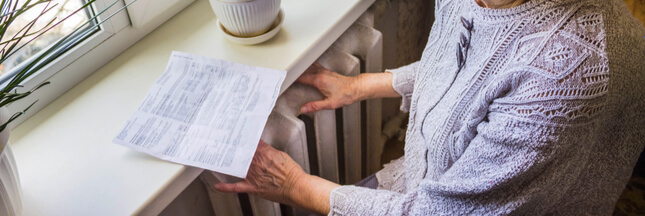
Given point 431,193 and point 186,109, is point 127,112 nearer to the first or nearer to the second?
point 186,109

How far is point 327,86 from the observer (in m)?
1.09

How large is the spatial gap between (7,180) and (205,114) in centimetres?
30

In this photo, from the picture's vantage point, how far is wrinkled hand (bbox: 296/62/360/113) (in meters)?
1.08

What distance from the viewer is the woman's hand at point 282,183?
3.04ft

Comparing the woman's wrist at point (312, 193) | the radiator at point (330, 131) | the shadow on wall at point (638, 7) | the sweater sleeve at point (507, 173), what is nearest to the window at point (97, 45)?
the radiator at point (330, 131)

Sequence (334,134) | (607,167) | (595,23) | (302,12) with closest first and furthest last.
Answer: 1. (595,23)
2. (607,167)
3. (302,12)
4. (334,134)

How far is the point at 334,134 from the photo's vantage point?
1.17 m

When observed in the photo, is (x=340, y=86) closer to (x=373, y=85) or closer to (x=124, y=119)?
(x=373, y=85)

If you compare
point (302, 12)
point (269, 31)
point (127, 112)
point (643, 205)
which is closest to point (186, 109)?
point (127, 112)

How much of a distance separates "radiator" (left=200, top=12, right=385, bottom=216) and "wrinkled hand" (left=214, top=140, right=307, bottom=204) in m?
0.04

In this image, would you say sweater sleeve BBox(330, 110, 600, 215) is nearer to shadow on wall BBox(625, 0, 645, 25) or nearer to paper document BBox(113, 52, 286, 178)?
paper document BBox(113, 52, 286, 178)

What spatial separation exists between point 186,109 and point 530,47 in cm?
53

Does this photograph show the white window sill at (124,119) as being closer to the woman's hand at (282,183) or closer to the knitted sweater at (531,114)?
the woman's hand at (282,183)

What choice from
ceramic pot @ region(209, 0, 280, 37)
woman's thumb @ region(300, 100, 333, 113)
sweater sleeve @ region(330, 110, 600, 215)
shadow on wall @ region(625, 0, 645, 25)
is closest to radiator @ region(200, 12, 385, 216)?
woman's thumb @ region(300, 100, 333, 113)
